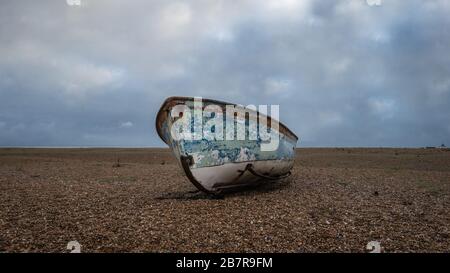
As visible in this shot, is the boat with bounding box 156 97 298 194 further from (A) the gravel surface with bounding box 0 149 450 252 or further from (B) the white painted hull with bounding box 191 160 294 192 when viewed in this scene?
(A) the gravel surface with bounding box 0 149 450 252

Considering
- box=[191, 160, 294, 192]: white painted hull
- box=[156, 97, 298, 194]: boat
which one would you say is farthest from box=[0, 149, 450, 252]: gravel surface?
box=[156, 97, 298, 194]: boat

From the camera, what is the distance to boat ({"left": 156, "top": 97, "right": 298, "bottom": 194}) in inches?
317

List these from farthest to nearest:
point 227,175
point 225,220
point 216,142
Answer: point 227,175, point 216,142, point 225,220

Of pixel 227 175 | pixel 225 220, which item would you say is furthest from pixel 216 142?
pixel 225 220

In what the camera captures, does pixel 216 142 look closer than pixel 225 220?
No

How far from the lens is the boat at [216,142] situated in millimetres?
8055

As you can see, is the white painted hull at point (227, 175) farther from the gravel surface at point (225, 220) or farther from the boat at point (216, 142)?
the gravel surface at point (225, 220)

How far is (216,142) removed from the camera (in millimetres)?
8328

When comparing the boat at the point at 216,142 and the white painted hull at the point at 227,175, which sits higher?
the boat at the point at 216,142

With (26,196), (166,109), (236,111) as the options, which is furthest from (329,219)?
→ (26,196)

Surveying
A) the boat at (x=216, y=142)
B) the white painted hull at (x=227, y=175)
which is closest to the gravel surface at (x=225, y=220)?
the white painted hull at (x=227, y=175)

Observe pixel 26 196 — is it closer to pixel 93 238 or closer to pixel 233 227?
pixel 93 238

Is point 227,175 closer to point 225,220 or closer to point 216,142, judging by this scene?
point 216,142
